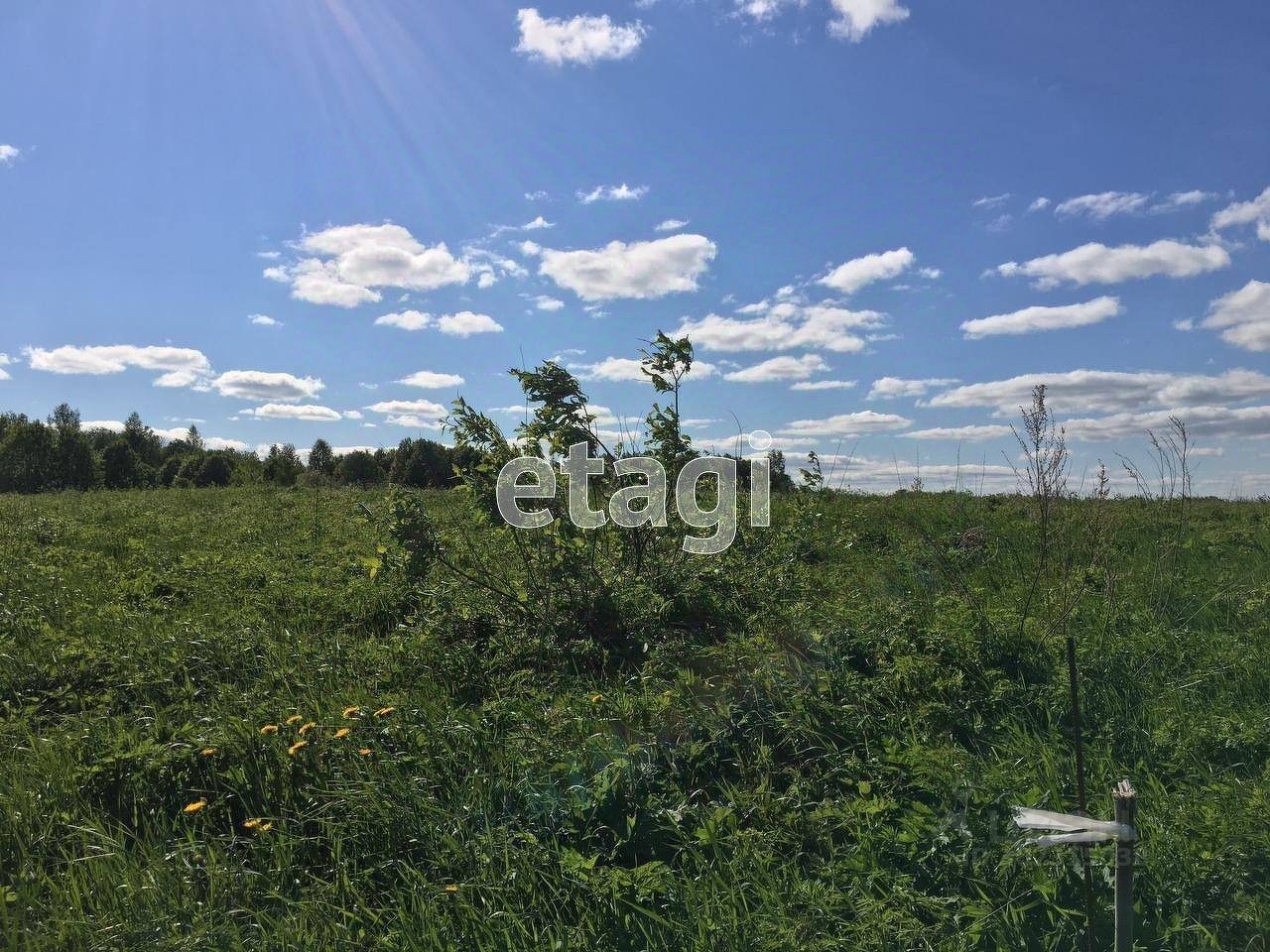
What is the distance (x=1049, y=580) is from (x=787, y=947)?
4.73 metres

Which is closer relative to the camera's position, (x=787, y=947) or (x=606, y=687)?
(x=787, y=947)

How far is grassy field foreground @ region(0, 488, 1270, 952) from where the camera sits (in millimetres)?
2469

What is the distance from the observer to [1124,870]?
1.72m

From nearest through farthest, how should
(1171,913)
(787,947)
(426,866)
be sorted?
(787,947)
(1171,913)
(426,866)

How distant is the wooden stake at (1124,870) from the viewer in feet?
5.35

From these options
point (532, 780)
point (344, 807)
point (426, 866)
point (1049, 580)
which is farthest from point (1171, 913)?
point (1049, 580)

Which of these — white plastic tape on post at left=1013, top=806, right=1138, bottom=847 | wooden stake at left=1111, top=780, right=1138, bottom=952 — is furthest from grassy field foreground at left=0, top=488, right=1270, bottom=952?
white plastic tape on post at left=1013, top=806, right=1138, bottom=847

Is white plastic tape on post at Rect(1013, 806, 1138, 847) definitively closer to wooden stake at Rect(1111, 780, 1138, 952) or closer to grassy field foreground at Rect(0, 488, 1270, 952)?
wooden stake at Rect(1111, 780, 1138, 952)

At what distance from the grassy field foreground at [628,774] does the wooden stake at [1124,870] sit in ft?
1.89

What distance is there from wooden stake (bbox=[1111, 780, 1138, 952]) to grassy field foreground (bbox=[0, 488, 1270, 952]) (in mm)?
577

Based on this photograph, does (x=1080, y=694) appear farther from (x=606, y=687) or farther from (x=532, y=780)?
(x=532, y=780)

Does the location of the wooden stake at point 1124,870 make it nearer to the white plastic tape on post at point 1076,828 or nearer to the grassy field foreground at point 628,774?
the white plastic tape on post at point 1076,828

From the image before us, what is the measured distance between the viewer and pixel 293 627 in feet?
17.5

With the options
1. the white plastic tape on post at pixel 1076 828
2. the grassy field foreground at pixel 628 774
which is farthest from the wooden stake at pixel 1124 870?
the grassy field foreground at pixel 628 774
